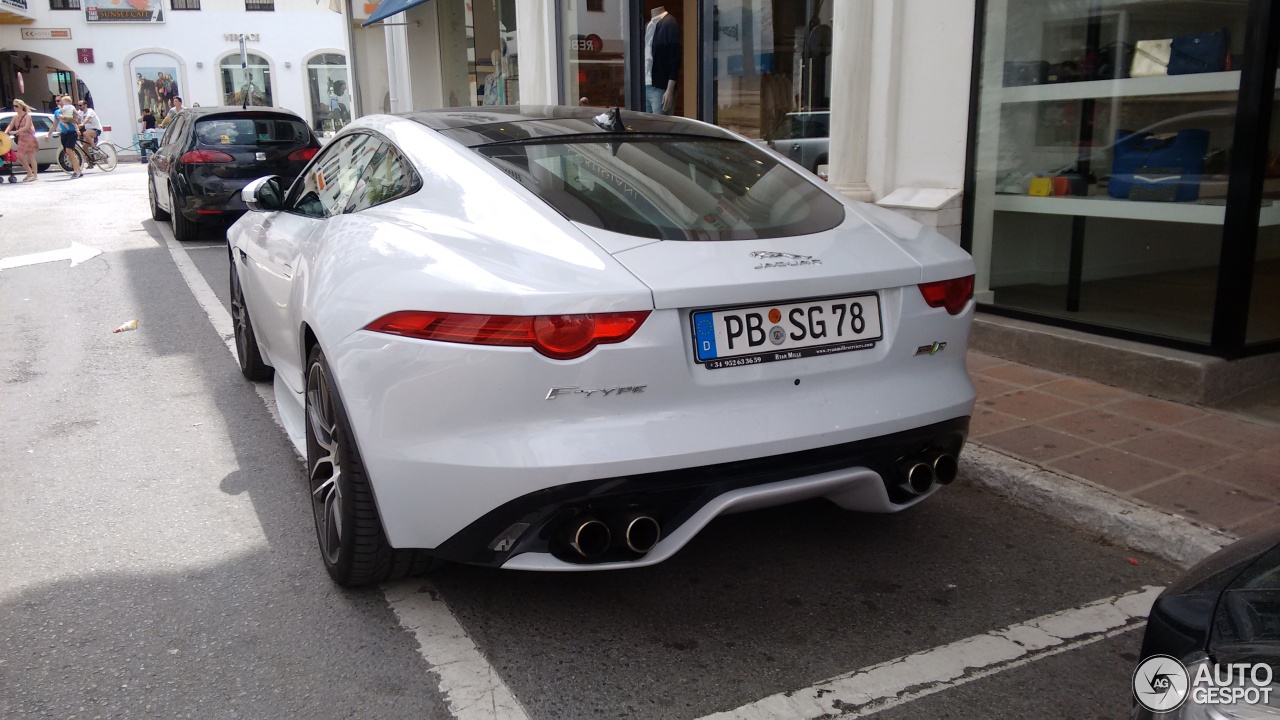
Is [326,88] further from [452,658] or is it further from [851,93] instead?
[452,658]

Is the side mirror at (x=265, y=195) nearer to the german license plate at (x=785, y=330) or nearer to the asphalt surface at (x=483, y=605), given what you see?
the asphalt surface at (x=483, y=605)

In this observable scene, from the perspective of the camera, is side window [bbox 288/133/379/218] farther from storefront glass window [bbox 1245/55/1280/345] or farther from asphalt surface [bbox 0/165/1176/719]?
storefront glass window [bbox 1245/55/1280/345]

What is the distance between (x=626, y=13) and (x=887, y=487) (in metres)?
9.42

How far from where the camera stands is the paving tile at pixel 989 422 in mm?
4691

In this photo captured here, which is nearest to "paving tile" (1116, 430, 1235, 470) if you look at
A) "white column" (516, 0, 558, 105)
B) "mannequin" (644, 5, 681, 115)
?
"mannequin" (644, 5, 681, 115)

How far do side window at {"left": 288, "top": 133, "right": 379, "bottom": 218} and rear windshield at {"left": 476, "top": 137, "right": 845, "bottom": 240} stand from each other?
2.57 ft

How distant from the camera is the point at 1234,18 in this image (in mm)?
4992

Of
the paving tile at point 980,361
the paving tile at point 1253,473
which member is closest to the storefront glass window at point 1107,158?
the paving tile at point 980,361

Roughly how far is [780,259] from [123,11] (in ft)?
144

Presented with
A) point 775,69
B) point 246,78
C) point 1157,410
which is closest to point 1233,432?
point 1157,410

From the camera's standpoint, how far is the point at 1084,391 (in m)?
5.33

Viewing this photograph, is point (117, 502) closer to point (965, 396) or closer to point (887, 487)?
point (887, 487)

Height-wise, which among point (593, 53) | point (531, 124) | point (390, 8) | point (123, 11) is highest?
point (123, 11)

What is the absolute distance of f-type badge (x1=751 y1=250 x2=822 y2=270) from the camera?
9.24ft
